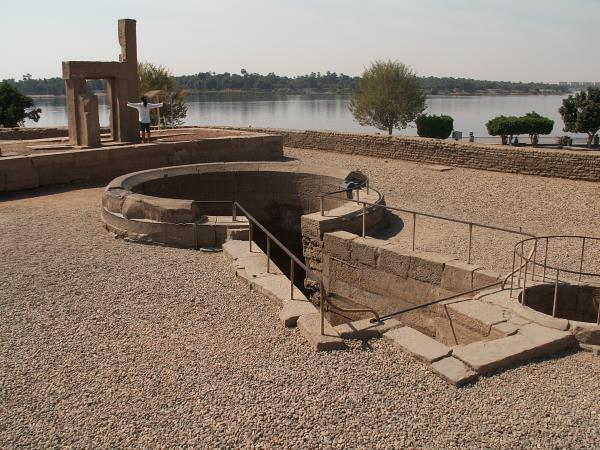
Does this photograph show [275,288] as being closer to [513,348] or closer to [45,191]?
[513,348]

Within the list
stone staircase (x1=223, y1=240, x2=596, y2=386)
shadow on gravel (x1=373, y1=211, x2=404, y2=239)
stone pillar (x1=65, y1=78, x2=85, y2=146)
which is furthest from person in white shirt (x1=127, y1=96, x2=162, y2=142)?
stone staircase (x1=223, y1=240, x2=596, y2=386)

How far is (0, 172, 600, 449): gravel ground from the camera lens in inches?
174

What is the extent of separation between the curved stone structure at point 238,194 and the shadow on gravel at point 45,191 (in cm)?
217

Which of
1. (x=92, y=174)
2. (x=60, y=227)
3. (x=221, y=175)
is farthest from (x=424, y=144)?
(x=60, y=227)

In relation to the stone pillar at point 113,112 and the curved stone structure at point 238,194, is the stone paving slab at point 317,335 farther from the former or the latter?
the stone pillar at point 113,112

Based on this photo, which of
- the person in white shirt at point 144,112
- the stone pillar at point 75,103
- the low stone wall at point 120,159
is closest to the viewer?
the low stone wall at point 120,159

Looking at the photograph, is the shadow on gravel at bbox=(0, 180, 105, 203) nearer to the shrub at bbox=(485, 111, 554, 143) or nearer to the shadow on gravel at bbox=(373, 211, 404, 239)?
the shadow on gravel at bbox=(373, 211, 404, 239)

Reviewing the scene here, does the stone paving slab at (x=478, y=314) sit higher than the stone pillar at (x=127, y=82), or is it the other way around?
the stone pillar at (x=127, y=82)

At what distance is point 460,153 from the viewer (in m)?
17.4

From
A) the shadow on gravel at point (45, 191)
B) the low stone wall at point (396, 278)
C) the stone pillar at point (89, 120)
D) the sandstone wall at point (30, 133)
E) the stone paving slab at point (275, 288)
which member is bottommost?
the low stone wall at point (396, 278)

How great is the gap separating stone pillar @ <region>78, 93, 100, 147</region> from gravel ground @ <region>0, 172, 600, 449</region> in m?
8.40

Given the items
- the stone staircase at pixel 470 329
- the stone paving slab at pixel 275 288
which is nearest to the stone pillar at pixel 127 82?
the stone paving slab at pixel 275 288

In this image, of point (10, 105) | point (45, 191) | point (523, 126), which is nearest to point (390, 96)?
point (523, 126)

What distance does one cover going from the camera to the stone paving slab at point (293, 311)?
6.42m
